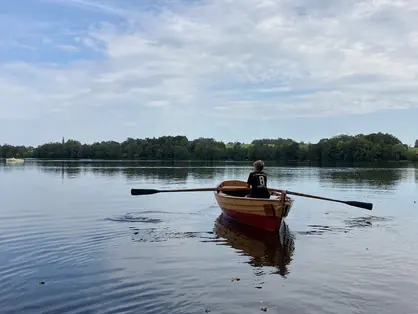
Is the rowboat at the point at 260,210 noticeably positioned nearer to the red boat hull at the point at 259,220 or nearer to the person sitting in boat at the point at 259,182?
the red boat hull at the point at 259,220

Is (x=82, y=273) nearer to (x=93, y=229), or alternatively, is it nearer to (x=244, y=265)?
(x=244, y=265)

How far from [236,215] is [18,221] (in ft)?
30.3

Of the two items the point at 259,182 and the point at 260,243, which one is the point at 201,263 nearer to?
the point at 260,243

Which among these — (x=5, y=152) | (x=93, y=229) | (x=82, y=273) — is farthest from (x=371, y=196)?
(x=5, y=152)

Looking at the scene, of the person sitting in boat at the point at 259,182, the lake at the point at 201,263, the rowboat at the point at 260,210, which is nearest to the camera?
the lake at the point at 201,263

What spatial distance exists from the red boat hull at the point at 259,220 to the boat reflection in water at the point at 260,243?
171mm

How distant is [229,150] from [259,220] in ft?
517

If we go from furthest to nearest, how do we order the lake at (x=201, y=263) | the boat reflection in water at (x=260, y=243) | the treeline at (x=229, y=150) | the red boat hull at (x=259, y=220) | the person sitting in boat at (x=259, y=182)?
the treeline at (x=229, y=150) → the person sitting in boat at (x=259, y=182) → the red boat hull at (x=259, y=220) → the boat reflection in water at (x=260, y=243) → the lake at (x=201, y=263)

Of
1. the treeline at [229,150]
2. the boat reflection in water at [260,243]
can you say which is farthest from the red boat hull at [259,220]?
the treeline at [229,150]

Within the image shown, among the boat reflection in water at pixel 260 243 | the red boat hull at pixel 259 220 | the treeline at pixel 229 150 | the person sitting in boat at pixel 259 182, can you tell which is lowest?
the boat reflection in water at pixel 260 243

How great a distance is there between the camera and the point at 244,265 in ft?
40.2

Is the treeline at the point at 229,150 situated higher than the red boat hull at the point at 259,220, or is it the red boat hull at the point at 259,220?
the treeline at the point at 229,150

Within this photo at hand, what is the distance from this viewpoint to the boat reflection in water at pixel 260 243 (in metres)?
12.8

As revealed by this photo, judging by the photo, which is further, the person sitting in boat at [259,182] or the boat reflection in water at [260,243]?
the person sitting in boat at [259,182]
